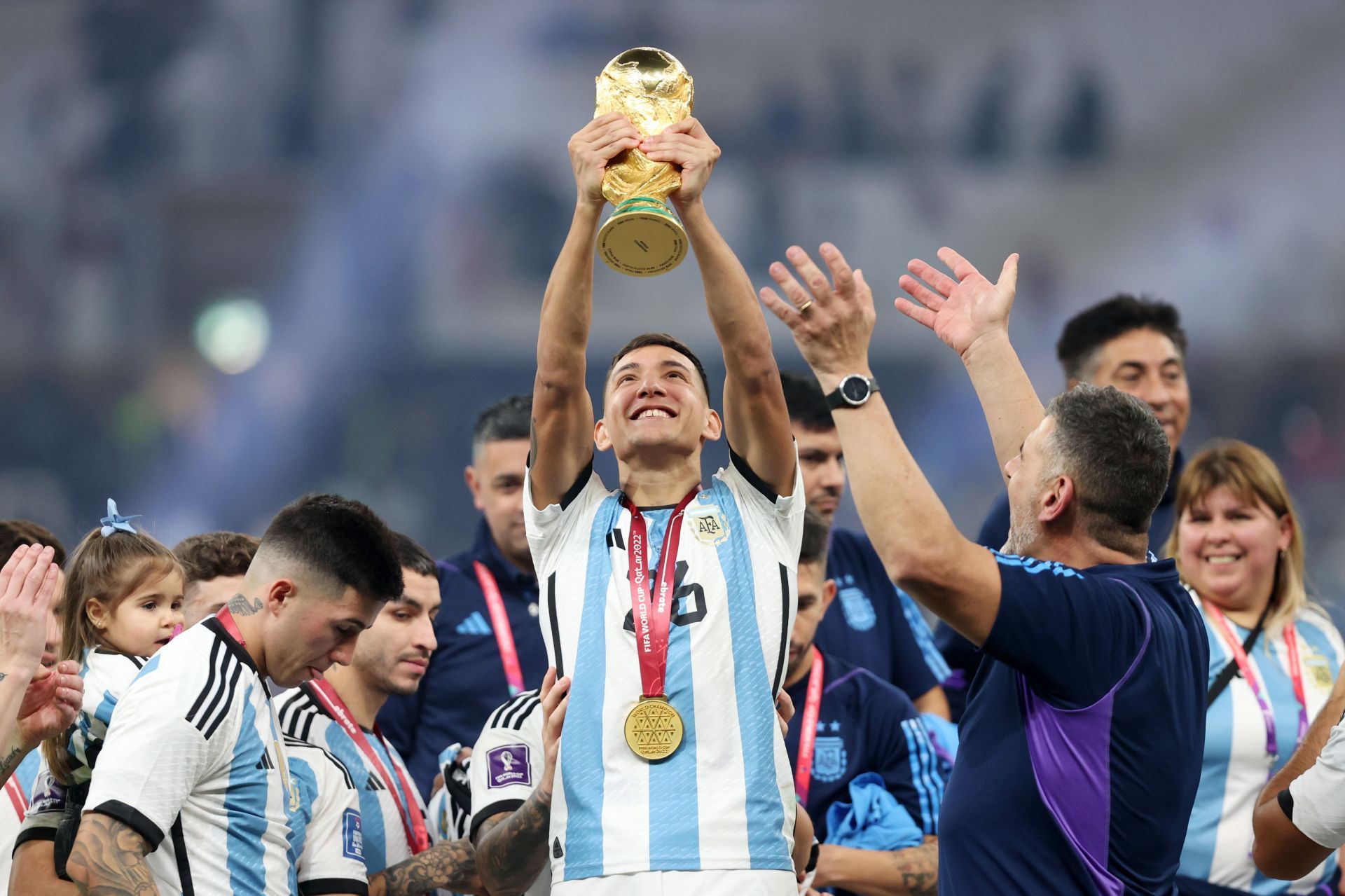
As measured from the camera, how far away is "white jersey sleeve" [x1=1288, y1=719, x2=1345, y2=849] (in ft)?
9.39

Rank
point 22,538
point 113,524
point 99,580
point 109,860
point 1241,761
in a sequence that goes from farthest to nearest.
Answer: point 1241,761, point 22,538, point 113,524, point 99,580, point 109,860

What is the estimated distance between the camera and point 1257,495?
4449mm

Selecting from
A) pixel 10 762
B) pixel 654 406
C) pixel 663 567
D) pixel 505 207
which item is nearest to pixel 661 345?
pixel 654 406

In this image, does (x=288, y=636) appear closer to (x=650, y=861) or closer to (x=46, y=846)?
(x=46, y=846)

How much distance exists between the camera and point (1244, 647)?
4.30 metres

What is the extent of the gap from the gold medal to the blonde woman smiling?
1.95m

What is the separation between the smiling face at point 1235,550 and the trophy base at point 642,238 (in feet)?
7.87

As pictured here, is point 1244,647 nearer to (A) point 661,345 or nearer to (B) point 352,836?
(A) point 661,345

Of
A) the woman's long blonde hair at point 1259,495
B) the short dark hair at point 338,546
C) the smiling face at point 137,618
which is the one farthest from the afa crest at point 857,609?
the smiling face at point 137,618

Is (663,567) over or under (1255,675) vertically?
over

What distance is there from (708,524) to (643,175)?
0.75 meters

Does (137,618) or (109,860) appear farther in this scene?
(137,618)

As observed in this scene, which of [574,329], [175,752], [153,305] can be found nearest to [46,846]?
[175,752]

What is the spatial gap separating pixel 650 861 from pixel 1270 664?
2.50 meters
